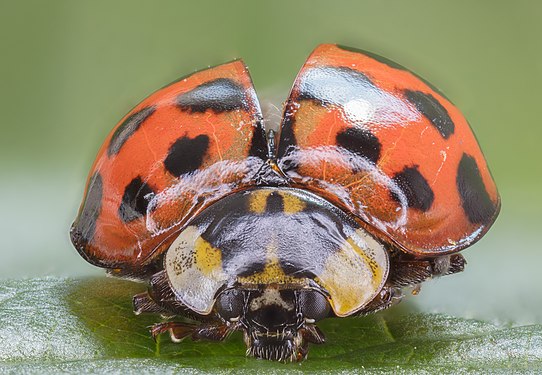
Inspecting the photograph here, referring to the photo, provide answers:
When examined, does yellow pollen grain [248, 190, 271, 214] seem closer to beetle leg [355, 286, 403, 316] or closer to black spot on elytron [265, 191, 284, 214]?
black spot on elytron [265, 191, 284, 214]

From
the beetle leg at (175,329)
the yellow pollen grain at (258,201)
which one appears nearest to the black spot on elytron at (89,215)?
the beetle leg at (175,329)

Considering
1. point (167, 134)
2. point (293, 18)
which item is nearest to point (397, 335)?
point (167, 134)

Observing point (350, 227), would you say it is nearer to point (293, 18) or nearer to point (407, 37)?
point (293, 18)

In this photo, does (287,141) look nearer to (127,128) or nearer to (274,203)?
(274,203)

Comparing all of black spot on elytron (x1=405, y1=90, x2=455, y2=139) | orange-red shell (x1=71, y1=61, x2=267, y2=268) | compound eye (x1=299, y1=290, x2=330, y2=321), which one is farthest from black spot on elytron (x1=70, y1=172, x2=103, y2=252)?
black spot on elytron (x1=405, y1=90, x2=455, y2=139)

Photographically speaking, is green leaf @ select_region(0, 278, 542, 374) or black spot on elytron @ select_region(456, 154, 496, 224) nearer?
green leaf @ select_region(0, 278, 542, 374)

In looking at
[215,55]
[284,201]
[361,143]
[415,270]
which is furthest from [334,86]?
[215,55]
